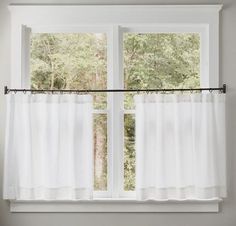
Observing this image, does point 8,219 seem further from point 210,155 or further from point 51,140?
point 210,155

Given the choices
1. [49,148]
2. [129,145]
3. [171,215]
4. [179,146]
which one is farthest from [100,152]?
[171,215]

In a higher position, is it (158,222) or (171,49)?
(171,49)

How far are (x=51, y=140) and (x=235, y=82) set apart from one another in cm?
158

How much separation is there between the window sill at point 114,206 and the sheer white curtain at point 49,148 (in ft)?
0.28

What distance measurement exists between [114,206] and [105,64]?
119cm

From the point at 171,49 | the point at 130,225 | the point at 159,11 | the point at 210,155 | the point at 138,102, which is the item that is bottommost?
the point at 130,225

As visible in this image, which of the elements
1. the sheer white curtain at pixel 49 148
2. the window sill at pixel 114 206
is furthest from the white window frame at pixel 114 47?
the sheer white curtain at pixel 49 148

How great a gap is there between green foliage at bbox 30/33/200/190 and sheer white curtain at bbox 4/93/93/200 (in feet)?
0.69

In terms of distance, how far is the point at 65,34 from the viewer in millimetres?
4238

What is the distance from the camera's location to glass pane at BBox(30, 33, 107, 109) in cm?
423

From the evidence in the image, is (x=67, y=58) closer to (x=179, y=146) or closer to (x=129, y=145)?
(x=129, y=145)

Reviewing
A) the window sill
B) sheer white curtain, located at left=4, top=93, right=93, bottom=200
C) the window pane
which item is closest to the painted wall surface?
the window sill

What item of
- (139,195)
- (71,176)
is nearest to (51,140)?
(71,176)

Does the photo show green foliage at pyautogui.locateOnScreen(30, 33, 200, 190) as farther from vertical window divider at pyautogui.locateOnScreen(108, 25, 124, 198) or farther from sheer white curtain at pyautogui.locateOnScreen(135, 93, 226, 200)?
sheer white curtain at pyautogui.locateOnScreen(135, 93, 226, 200)
